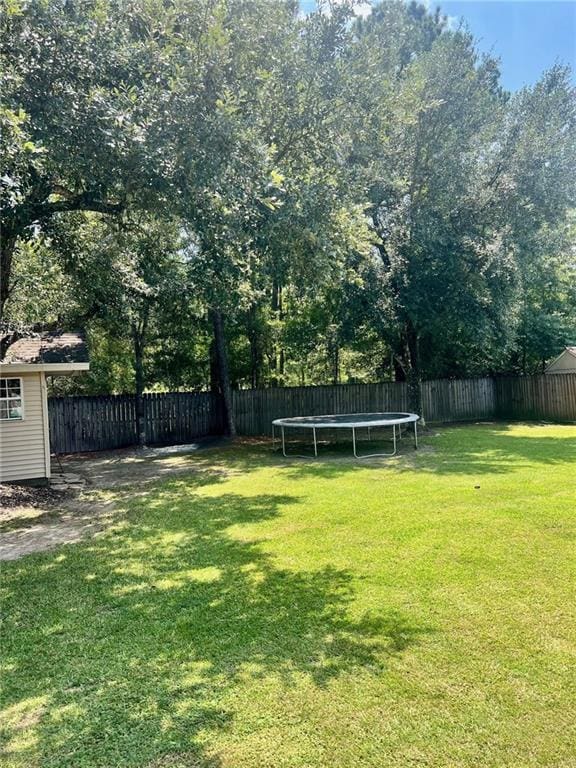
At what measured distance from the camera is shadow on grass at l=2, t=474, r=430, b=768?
2188 millimetres

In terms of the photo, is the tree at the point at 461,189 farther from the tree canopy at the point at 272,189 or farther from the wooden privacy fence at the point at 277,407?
the wooden privacy fence at the point at 277,407

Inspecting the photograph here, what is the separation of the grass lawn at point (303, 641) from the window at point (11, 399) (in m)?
3.65

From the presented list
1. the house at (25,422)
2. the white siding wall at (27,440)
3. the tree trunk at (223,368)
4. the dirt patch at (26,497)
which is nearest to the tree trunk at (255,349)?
the tree trunk at (223,368)

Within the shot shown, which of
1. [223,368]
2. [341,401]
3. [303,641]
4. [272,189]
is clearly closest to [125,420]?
[223,368]

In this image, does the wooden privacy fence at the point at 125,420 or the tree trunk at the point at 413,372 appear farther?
the tree trunk at the point at 413,372

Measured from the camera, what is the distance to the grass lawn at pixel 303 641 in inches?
82.0

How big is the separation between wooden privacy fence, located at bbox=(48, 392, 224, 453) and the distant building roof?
2.24 meters

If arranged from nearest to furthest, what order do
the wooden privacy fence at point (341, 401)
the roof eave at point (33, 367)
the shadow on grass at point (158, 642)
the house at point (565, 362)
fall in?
the shadow on grass at point (158, 642)
the roof eave at point (33, 367)
the wooden privacy fence at point (341, 401)
the house at point (565, 362)

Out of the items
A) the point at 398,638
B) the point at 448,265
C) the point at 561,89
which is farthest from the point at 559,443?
the point at 398,638

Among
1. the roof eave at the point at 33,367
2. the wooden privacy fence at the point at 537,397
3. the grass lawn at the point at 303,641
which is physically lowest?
the grass lawn at the point at 303,641

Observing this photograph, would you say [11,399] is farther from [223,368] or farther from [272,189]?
[223,368]

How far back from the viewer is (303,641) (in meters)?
2.89

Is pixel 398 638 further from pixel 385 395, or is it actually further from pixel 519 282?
pixel 385 395

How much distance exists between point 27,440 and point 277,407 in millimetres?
8166
